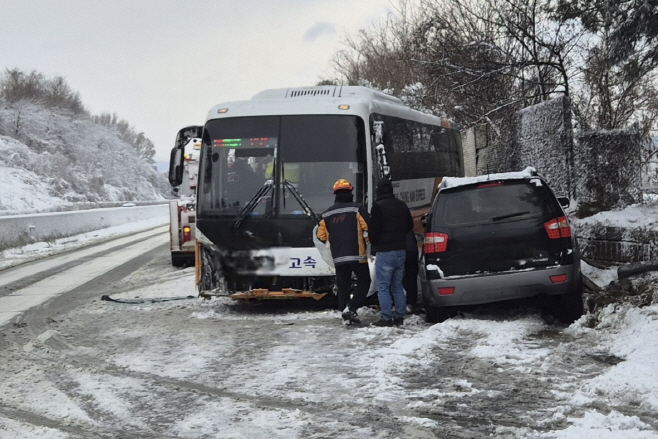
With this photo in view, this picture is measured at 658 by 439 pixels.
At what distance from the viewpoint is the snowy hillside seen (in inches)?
2247

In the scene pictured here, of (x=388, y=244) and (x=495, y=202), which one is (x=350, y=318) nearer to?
(x=388, y=244)

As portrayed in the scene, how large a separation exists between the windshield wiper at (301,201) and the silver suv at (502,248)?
7.06ft

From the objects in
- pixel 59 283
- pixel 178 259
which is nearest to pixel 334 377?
pixel 59 283

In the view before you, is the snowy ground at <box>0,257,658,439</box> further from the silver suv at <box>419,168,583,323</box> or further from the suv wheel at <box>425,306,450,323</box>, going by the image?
the silver suv at <box>419,168,583,323</box>

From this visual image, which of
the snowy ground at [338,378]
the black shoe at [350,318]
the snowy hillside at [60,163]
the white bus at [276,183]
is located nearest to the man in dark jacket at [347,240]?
the black shoe at [350,318]

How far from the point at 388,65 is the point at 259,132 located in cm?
2857

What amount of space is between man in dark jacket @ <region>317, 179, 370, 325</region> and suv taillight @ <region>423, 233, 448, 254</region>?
3.16 ft

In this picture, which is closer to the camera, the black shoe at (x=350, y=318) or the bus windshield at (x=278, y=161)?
the black shoe at (x=350, y=318)

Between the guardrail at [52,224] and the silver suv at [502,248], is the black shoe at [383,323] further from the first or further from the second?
the guardrail at [52,224]

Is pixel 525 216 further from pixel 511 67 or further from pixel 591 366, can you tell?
pixel 511 67

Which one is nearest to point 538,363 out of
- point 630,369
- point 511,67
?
point 630,369

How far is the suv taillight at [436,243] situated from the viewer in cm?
898

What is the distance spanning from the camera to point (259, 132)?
11320 mm

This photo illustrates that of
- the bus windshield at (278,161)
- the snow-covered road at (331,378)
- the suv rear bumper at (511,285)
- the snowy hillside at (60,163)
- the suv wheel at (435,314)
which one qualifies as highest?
the snowy hillside at (60,163)
